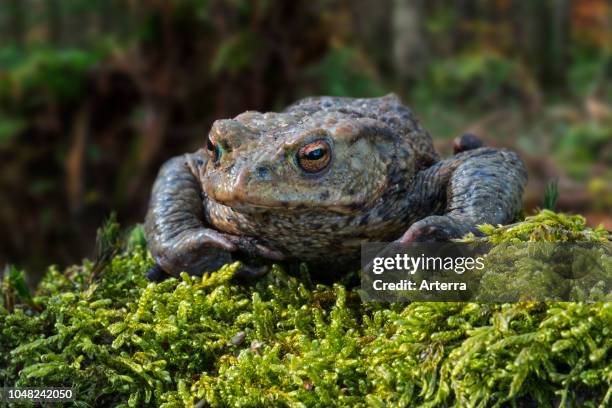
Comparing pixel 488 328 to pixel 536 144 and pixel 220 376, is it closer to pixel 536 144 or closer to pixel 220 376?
pixel 220 376

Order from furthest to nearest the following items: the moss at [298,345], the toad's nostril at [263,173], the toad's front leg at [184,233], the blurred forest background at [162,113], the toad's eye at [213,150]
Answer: the blurred forest background at [162,113]
the toad's front leg at [184,233]
the toad's eye at [213,150]
the toad's nostril at [263,173]
the moss at [298,345]

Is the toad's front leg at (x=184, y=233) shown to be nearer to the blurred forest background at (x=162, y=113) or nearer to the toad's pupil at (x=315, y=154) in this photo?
the toad's pupil at (x=315, y=154)

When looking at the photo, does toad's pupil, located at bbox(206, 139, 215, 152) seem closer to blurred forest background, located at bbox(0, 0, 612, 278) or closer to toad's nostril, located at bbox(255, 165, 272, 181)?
toad's nostril, located at bbox(255, 165, 272, 181)

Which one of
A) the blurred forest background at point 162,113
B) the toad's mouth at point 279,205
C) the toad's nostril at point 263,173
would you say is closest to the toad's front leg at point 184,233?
the toad's mouth at point 279,205

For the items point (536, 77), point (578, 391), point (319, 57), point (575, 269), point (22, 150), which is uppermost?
point (536, 77)

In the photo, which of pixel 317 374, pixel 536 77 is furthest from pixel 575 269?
pixel 536 77
